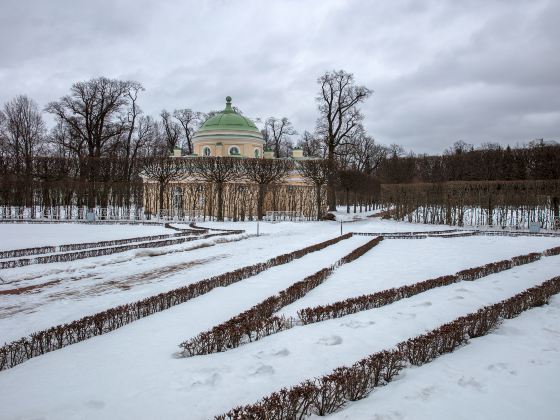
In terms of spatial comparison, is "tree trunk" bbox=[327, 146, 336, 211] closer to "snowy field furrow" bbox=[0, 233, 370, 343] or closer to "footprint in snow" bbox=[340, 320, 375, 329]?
"snowy field furrow" bbox=[0, 233, 370, 343]

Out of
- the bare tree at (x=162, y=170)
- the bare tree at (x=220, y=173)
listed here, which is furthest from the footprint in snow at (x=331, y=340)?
the bare tree at (x=162, y=170)

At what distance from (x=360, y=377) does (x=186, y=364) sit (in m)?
2.08

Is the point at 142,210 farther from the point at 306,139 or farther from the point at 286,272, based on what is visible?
the point at 306,139

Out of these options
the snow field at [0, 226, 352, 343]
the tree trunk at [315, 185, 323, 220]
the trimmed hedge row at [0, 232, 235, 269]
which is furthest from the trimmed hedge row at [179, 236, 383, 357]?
the tree trunk at [315, 185, 323, 220]

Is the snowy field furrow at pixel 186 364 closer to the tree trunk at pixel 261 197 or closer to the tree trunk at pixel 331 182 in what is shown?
the tree trunk at pixel 261 197

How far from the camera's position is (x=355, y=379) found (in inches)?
172

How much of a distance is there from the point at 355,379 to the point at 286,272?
6786 mm

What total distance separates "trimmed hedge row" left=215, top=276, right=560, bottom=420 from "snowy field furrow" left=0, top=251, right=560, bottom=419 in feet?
1.38

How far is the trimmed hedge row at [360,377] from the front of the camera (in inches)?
150

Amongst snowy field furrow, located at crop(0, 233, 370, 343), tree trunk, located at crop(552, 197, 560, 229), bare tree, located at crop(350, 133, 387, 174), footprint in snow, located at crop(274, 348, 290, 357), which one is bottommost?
snowy field furrow, located at crop(0, 233, 370, 343)

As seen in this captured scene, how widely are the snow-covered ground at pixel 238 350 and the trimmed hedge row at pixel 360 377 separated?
0.16 meters

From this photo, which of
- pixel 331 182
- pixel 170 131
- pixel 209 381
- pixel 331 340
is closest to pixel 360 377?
pixel 331 340

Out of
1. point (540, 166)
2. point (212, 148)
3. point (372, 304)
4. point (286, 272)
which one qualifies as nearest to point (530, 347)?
point (372, 304)

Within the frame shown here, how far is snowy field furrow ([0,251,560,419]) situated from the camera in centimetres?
409
